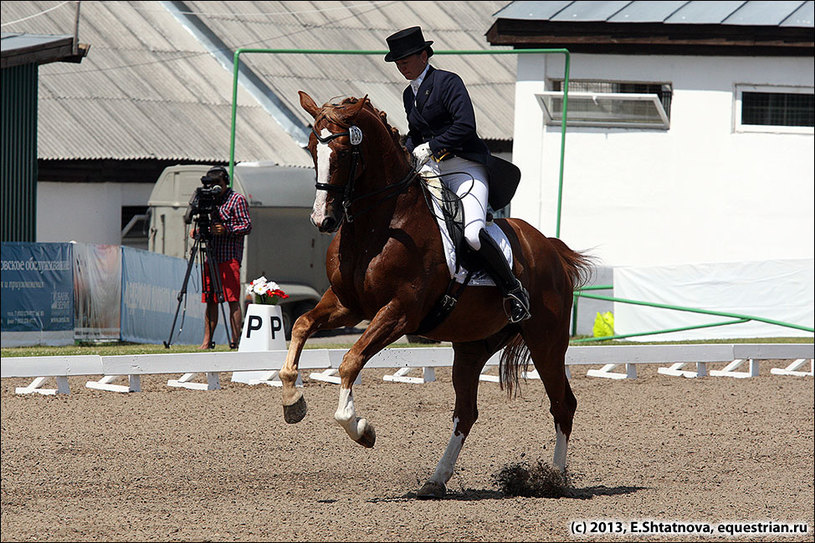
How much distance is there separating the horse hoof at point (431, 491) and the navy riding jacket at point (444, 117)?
2013 millimetres

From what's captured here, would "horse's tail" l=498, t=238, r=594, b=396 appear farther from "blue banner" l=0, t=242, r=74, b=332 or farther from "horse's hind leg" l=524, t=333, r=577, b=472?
"blue banner" l=0, t=242, r=74, b=332

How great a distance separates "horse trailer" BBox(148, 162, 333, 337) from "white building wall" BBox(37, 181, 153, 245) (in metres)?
3.60

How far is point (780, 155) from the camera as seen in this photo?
18.0 meters

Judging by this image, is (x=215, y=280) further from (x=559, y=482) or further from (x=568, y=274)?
(x=559, y=482)

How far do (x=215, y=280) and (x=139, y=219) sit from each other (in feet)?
29.9

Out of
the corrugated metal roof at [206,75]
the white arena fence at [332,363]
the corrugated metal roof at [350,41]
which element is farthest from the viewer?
the corrugated metal roof at [350,41]

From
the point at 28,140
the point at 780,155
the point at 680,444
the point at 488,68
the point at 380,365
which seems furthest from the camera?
the point at 488,68

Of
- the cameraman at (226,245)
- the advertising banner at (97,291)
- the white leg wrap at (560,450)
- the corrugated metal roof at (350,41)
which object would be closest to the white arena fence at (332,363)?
the cameraman at (226,245)

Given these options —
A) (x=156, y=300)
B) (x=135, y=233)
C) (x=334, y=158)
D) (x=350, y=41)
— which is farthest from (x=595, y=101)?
(x=350, y=41)

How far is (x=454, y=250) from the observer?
7.00 metres

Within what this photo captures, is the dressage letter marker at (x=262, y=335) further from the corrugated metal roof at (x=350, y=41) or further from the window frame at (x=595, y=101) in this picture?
the corrugated metal roof at (x=350, y=41)

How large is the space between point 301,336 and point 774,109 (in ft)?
44.5

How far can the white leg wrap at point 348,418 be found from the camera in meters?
6.12

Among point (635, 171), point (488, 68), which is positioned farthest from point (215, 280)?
point (488, 68)
